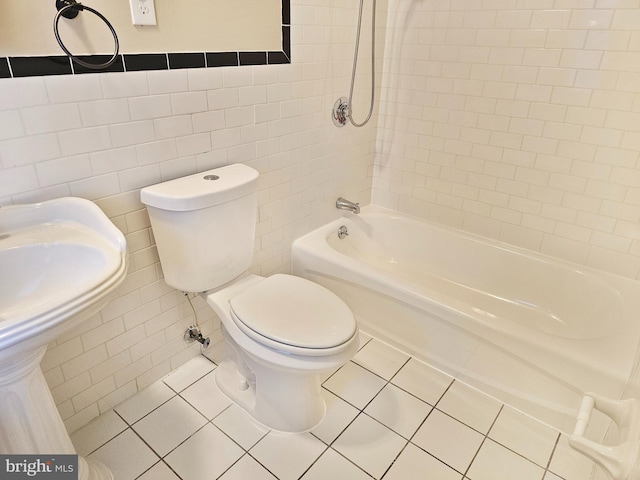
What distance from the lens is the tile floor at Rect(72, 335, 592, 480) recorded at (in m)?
1.45

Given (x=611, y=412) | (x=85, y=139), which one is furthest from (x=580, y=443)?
(x=85, y=139)

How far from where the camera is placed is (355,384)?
1799mm

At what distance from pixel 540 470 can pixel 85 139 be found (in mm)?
1820

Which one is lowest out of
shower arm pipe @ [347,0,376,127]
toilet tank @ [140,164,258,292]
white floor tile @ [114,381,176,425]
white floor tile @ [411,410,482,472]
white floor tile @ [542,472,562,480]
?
white floor tile @ [542,472,562,480]

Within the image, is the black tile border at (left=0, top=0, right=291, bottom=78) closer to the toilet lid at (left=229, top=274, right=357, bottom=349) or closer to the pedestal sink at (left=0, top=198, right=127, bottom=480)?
the pedestal sink at (left=0, top=198, right=127, bottom=480)

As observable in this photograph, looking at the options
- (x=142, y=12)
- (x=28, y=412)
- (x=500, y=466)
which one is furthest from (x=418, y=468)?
(x=142, y=12)

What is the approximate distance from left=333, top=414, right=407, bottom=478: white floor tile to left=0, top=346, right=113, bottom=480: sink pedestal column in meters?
0.89

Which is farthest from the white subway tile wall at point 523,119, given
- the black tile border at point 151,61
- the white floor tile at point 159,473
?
the white floor tile at point 159,473

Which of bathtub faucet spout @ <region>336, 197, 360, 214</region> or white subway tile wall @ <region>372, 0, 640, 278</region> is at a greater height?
white subway tile wall @ <region>372, 0, 640, 278</region>

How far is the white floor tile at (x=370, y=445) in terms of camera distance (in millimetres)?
1475

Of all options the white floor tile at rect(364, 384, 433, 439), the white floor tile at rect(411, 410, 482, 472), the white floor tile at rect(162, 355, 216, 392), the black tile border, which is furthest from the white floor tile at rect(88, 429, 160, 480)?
the black tile border

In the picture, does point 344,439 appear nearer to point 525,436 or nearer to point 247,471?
point 247,471

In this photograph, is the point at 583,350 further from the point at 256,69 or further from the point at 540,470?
the point at 256,69

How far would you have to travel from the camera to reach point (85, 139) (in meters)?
1.27
